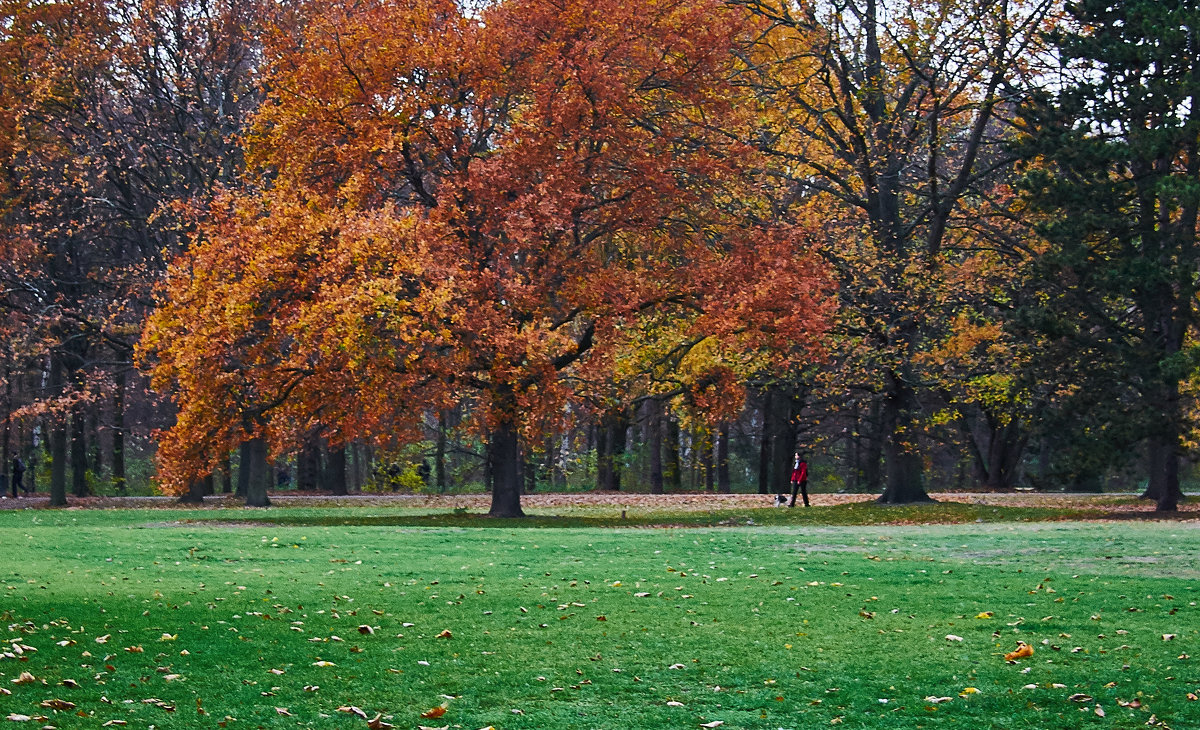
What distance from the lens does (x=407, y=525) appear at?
24703mm

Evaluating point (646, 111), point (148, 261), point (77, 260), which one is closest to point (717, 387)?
point (646, 111)

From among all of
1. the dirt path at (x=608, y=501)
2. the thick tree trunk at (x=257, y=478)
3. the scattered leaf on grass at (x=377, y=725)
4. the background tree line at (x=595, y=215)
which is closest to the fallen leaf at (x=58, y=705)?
the scattered leaf on grass at (x=377, y=725)

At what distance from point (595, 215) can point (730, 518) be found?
722cm

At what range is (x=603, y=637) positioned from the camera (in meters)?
9.34

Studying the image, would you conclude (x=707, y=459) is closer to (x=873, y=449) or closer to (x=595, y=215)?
(x=873, y=449)

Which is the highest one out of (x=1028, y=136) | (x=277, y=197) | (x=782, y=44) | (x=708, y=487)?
(x=782, y=44)

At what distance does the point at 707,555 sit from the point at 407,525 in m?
9.42

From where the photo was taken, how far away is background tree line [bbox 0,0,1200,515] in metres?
24.8

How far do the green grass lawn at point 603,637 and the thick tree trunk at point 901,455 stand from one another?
14.4 metres

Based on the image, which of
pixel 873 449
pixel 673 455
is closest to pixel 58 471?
pixel 673 455

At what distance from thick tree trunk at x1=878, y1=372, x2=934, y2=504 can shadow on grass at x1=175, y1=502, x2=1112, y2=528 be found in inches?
30.8

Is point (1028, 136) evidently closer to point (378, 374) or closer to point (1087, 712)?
point (378, 374)

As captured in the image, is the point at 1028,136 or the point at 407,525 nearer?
the point at 407,525

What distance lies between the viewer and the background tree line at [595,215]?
24750mm
